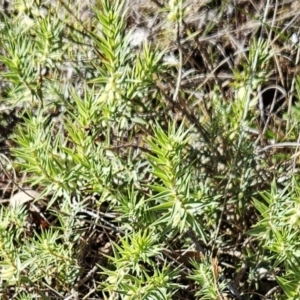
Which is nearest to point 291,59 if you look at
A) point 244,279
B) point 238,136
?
point 238,136

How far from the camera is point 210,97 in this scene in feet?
7.23

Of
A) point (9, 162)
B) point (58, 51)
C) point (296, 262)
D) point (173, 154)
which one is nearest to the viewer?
point (173, 154)

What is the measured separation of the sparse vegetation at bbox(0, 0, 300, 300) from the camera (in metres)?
1.55

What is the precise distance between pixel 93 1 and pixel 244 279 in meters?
1.28

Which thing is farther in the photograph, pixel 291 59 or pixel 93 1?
pixel 93 1

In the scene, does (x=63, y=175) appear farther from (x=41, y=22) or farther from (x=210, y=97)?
(x=210, y=97)

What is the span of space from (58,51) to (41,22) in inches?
6.6

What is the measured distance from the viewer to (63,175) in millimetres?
1627

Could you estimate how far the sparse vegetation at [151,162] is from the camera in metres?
1.55

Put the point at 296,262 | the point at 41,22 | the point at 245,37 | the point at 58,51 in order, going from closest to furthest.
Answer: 1. the point at 296,262
2. the point at 41,22
3. the point at 58,51
4. the point at 245,37

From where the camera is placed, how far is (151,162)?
4.78 ft

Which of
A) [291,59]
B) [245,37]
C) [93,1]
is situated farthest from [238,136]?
[93,1]

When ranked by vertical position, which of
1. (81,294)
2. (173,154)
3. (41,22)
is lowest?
(81,294)

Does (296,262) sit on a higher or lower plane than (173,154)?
lower
